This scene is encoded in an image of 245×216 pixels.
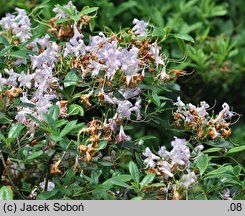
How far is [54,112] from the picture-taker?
1.73 meters

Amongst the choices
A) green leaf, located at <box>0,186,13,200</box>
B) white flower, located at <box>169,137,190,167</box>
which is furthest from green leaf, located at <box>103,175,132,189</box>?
green leaf, located at <box>0,186,13,200</box>

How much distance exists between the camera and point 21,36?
2.04 meters

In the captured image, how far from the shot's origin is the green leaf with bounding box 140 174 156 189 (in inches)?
67.0

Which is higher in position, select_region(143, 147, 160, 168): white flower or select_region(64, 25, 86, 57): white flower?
select_region(64, 25, 86, 57): white flower

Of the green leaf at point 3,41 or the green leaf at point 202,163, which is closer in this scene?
the green leaf at point 202,163

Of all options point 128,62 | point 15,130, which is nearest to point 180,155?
point 128,62

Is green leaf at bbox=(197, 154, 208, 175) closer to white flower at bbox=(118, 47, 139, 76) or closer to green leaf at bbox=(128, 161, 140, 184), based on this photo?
green leaf at bbox=(128, 161, 140, 184)

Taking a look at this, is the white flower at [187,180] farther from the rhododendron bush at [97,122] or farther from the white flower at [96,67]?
the white flower at [96,67]

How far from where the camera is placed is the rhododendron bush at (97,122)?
67.6 inches

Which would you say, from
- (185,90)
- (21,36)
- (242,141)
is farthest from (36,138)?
(242,141)

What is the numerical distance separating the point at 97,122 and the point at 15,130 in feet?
0.71

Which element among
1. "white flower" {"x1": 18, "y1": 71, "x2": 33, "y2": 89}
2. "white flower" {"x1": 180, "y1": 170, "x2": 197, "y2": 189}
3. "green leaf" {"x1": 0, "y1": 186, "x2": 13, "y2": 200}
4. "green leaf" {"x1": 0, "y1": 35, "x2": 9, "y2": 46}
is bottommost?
"green leaf" {"x1": 0, "y1": 186, "x2": 13, "y2": 200}

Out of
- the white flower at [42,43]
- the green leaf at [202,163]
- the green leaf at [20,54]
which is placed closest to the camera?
the green leaf at [202,163]

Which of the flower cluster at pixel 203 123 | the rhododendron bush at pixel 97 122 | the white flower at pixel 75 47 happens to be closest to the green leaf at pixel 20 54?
the rhododendron bush at pixel 97 122
